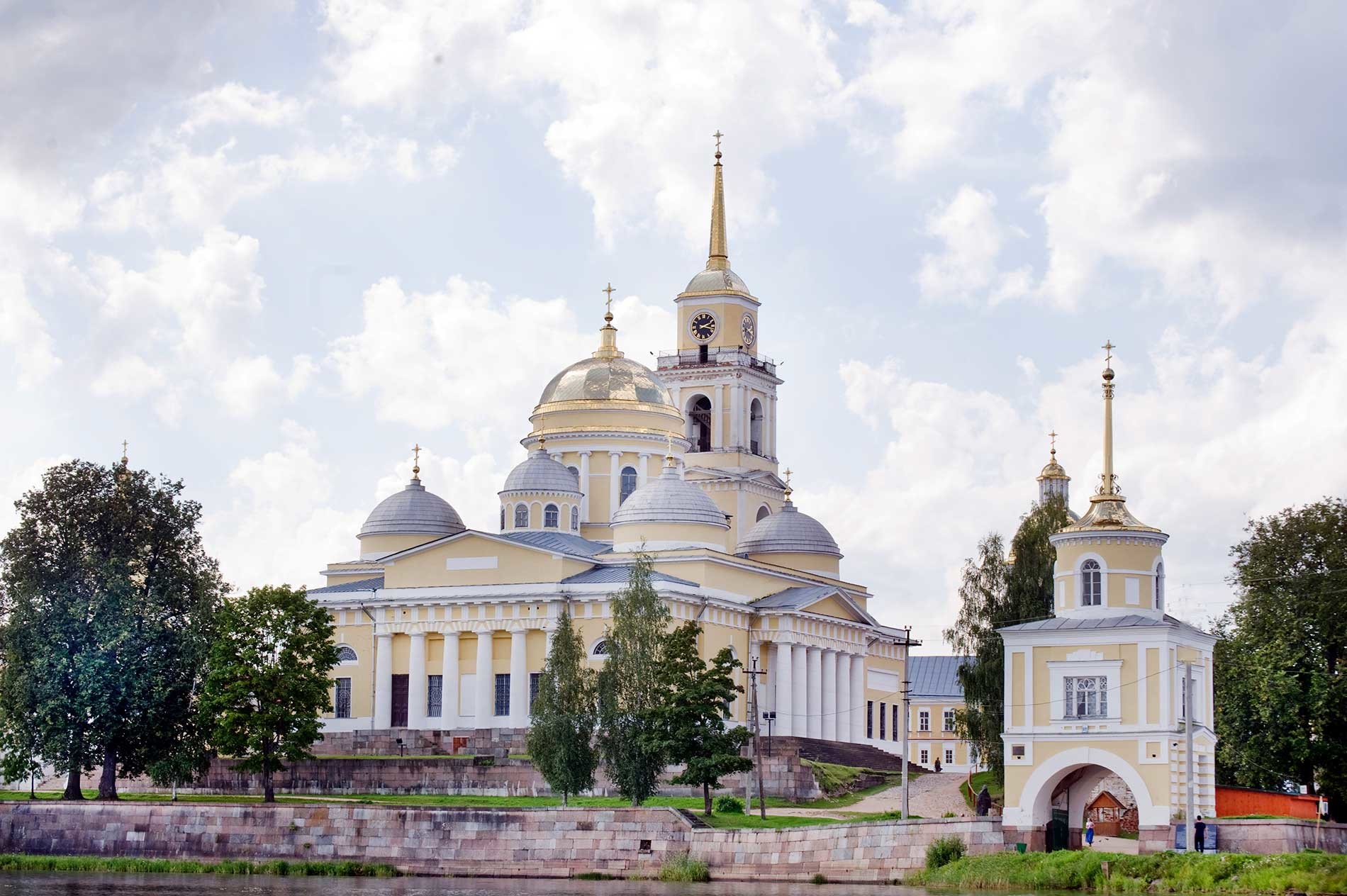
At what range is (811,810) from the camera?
212ft

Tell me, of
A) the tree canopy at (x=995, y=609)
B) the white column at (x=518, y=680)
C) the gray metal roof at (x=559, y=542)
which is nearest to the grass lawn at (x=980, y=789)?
the tree canopy at (x=995, y=609)

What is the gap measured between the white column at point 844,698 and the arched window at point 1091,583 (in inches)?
1133

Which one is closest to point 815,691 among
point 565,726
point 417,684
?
point 417,684

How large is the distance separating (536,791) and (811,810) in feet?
28.2

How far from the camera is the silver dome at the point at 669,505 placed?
81.2m

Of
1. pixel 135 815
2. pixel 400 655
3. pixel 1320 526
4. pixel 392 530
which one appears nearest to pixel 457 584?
pixel 400 655

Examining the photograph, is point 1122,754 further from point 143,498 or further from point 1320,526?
point 143,498

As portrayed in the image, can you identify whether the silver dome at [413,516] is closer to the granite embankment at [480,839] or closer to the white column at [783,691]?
the white column at [783,691]

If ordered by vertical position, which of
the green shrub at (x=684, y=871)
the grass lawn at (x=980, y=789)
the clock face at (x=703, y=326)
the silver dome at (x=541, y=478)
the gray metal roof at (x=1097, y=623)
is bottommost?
the green shrub at (x=684, y=871)

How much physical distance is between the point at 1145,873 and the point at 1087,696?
6043 mm

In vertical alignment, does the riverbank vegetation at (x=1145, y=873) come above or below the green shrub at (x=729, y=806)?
below

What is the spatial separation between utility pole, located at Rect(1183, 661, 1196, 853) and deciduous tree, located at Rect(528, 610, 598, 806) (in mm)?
17036

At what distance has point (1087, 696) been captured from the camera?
175 ft

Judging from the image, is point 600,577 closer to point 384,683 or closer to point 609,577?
point 609,577
